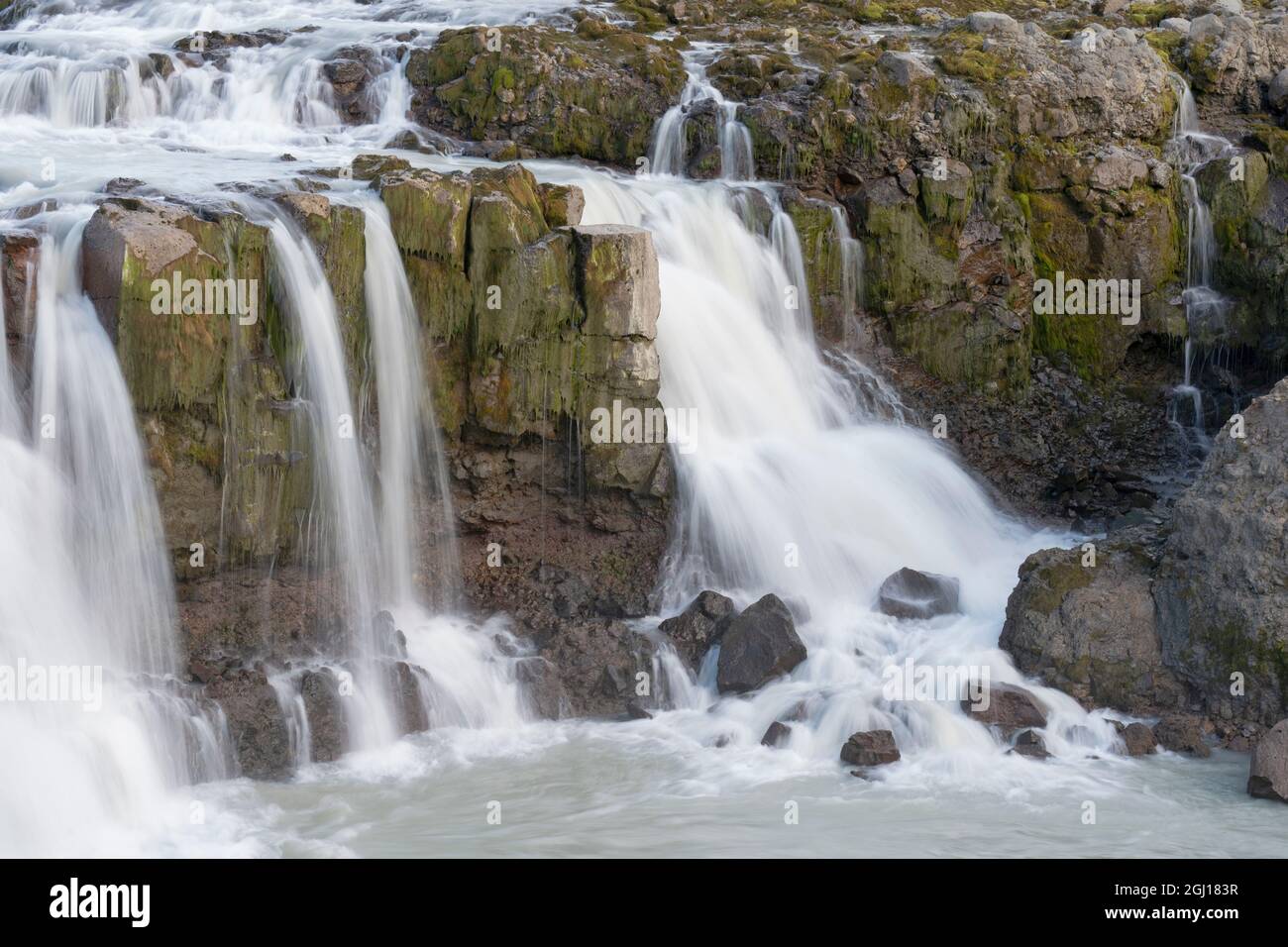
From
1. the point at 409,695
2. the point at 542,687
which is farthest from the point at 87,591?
the point at 542,687

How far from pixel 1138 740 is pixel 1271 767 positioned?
113cm

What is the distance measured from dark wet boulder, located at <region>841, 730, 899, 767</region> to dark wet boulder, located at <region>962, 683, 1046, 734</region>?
2.79 ft

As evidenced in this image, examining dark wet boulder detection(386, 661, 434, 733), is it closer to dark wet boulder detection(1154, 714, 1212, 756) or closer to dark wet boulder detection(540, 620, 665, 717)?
dark wet boulder detection(540, 620, 665, 717)

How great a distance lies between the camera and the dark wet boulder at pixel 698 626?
12453 mm

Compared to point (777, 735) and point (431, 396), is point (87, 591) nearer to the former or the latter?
point (431, 396)

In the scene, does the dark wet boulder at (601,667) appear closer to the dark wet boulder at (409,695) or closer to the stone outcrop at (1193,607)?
the dark wet boulder at (409,695)

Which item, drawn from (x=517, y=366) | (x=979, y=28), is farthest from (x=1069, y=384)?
(x=517, y=366)

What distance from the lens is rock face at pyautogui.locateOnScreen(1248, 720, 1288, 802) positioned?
10211mm

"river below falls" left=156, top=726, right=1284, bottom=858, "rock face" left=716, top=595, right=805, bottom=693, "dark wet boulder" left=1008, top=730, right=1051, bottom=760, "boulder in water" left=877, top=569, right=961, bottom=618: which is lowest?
"river below falls" left=156, top=726, right=1284, bottom=858

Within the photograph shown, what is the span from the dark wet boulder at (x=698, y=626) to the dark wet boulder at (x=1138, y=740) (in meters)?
3.25

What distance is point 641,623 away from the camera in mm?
12867

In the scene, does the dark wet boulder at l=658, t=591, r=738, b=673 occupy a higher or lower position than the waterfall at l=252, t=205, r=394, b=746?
lower

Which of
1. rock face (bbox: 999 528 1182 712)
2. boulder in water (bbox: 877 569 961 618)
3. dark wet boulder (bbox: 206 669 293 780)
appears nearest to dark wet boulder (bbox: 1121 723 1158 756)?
rock face (bbox: 999 528 1182 712)

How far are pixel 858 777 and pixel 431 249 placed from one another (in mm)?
5633
